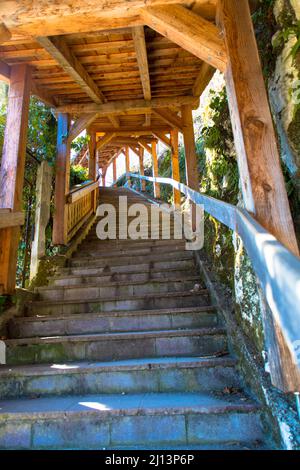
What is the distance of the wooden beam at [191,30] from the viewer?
186 centimetres

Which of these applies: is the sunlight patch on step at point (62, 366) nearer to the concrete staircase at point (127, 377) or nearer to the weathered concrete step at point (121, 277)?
the concrete staircase at point (127, 377)

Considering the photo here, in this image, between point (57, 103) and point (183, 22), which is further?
point (57, 103)

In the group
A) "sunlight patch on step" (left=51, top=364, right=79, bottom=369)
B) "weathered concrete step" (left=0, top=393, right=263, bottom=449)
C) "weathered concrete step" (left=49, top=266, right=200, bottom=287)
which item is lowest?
"weathered concrete step" (left=0, top=393, right=263, bottom=449)

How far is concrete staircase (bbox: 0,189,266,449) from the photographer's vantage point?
1.51 metres

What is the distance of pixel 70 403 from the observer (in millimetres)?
1721

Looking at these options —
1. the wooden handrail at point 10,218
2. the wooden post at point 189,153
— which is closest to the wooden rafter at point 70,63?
the wooden post at point 189,153

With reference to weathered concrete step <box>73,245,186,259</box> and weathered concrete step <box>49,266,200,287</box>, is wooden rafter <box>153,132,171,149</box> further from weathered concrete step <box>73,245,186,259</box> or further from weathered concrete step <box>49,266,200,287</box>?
weathered concrete step <box>49,266,200,287</box>

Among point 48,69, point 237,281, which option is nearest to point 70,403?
point 237,281

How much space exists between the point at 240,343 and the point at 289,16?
2.06 metres

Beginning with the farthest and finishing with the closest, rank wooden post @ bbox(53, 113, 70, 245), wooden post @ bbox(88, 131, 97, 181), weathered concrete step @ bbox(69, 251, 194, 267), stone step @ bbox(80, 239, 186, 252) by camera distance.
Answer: wooden post @ bbox(88, 131, 97, 181), wooden post @ bbox(53, 113, 70, 245), stone step @ bbox(80, 239, 186, 252), weathered concrete step @ bbox(69, 251, 194, 267)

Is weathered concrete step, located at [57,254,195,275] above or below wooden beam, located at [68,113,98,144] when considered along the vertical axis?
below

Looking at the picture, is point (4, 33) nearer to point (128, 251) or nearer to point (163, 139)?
point (128, 251)

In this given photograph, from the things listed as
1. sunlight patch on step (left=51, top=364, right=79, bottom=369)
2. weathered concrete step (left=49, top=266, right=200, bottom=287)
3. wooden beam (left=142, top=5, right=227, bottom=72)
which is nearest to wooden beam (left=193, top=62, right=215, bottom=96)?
wooden beam (left=142, top=5, right=227, bottom=72)

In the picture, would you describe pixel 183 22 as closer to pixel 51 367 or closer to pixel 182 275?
pixel 182 275
